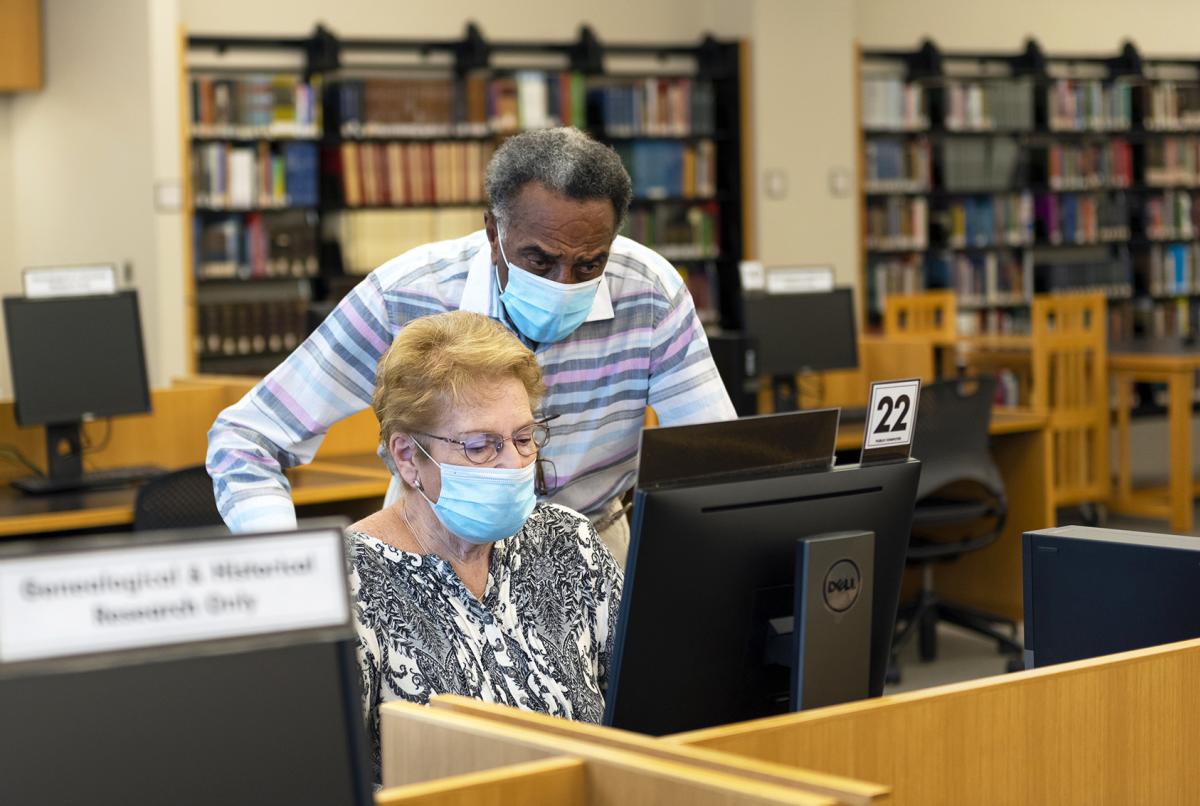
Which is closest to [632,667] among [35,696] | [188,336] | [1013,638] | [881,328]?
[35,696]

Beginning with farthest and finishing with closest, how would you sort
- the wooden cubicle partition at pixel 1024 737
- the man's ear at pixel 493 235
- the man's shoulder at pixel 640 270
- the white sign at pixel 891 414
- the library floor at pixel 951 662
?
the library floor at pixel 951 662
the man's shoulder at pixel 640 270
the man's ear at pixel 493 235
the white sign at pixel 891 414
the wooden cubicle partition at pixel 1024 737

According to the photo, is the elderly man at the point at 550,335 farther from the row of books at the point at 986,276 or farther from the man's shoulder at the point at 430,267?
the row of books at the point at 986,276

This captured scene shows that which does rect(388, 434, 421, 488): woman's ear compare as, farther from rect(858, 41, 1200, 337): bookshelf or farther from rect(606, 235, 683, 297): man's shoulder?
rect(858, 41, 1200, 337): bookshelf

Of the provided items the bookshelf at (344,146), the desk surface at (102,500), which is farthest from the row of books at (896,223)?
the desk surface at (102,500)

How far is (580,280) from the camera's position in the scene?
206 cm

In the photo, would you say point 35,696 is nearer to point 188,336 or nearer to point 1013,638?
point 1013,638

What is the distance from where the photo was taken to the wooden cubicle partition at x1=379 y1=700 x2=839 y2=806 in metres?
0.94

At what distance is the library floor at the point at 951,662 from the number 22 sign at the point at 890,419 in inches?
125

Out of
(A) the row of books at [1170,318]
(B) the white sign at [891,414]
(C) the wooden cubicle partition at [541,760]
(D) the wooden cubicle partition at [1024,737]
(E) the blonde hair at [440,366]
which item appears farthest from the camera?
(A) the row of books at [1170,318]

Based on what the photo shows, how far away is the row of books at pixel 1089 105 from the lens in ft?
30.1

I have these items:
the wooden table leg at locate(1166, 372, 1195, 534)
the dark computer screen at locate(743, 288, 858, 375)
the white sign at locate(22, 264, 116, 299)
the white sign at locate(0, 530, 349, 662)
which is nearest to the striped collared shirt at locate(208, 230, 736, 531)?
the white sign at locate(0, 530, 349, 662)

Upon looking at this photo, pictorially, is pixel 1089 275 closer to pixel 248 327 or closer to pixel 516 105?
pixel 516 105

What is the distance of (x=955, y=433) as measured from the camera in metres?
4.77

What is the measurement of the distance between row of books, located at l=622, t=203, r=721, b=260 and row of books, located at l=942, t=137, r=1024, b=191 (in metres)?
1.49
